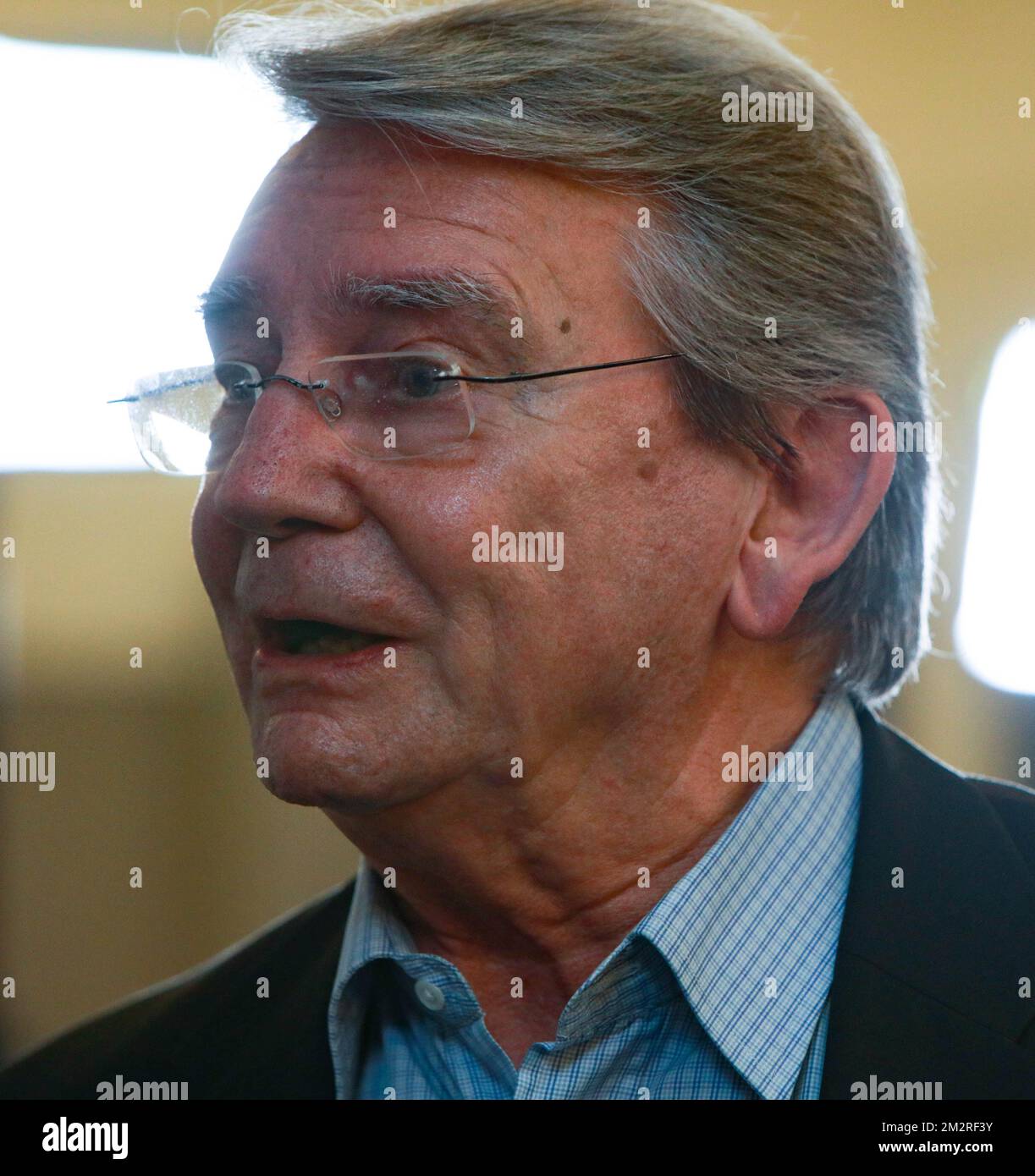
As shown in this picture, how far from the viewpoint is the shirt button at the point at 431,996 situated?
1.42m

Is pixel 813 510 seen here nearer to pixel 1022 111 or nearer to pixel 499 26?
pixel 499 26

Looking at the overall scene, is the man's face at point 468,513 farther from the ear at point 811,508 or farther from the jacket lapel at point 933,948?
the jacket lapel at point 933,948

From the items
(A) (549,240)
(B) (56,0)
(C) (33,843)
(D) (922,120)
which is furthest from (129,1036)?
(D) (922,120)

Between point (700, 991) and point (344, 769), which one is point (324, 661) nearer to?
point (344, 769)

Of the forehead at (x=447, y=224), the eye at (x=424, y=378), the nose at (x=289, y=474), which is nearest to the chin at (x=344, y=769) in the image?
the nose at (x=289, y=474)

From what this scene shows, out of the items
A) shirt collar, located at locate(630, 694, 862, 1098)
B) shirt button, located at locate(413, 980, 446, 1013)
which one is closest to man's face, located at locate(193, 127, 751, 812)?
shirt collar, located at locate(630, 694, 862, 1098)

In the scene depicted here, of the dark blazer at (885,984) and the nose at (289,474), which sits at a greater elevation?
the nose at (289,474)

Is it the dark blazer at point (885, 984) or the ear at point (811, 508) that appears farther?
the ear at point (811, 508)

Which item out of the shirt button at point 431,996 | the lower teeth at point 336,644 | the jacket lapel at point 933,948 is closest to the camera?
the jacket lapel at point 933,948

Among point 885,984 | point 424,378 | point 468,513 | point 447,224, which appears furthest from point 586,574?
point 885,984

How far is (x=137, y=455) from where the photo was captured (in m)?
1.66

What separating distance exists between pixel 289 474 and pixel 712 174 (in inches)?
23.6

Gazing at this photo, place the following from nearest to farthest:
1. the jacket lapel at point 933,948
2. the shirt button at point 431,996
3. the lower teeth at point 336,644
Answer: the jacket lapel at point 933,948 < the lower teeth at point 336,644 < the shirt button at point 431,996

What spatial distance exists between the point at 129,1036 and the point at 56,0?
375 cm
